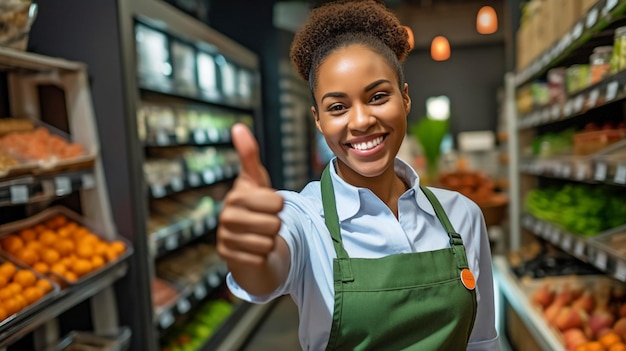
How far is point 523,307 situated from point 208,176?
232cm

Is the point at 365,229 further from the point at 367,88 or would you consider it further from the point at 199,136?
the point at 199,136

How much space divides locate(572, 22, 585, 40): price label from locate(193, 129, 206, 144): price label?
2480mm

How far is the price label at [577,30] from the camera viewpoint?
230cm

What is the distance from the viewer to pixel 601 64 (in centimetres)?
229

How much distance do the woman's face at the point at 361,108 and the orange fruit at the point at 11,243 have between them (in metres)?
1.71

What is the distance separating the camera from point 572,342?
2.22m

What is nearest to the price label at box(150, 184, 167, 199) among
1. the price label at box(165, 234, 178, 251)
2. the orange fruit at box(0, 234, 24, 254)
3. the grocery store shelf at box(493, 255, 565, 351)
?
the price label at box(165, 234, 178, 251)

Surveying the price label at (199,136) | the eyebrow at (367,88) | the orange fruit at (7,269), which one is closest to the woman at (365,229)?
the eyebrow at (367,88)

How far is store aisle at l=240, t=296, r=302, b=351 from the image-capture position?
4.00 m

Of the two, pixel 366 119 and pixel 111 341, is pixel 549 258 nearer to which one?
pixel 111 341

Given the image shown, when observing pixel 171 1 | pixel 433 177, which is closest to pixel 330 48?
pixel 433 177

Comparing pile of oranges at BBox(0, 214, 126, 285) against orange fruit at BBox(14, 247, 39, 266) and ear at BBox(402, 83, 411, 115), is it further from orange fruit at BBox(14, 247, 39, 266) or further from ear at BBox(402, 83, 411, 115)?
ear at BBox(402, 83, 411, 115)

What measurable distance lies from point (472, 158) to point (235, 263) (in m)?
8.67

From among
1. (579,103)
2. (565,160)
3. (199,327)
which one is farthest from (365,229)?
(199,327)
